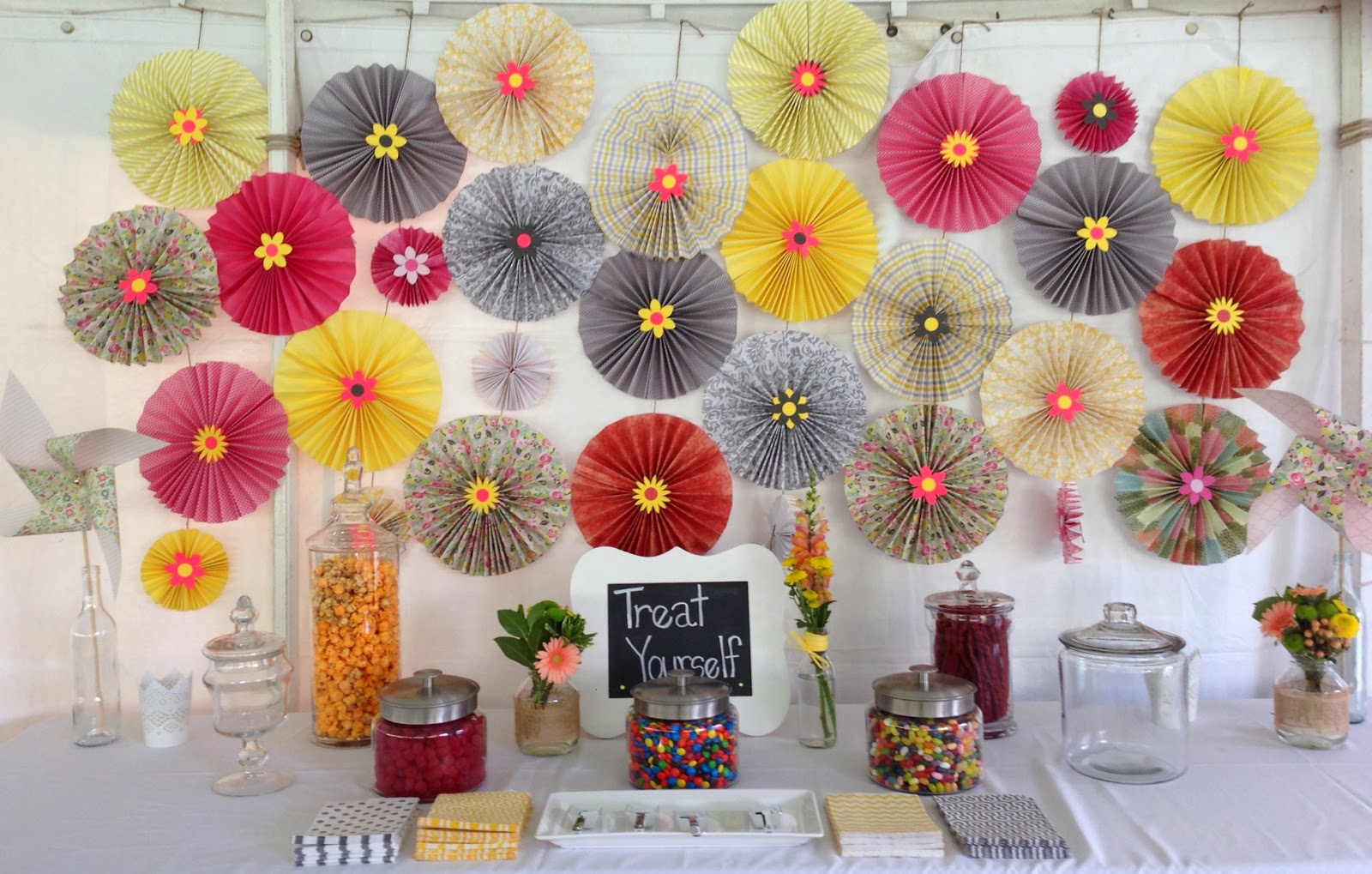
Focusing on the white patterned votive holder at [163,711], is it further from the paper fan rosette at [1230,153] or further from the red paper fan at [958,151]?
the paper fan rosette at [1230,153]

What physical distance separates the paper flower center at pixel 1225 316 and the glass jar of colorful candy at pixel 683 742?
105 centimetres

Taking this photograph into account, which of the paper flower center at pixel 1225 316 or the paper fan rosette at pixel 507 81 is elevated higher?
the paper fan rosette at pixel 507 81

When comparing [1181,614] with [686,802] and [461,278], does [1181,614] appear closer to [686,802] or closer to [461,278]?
[686,802]

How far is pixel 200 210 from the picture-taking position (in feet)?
5.57

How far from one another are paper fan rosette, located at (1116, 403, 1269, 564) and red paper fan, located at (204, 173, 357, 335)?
4.52 ft

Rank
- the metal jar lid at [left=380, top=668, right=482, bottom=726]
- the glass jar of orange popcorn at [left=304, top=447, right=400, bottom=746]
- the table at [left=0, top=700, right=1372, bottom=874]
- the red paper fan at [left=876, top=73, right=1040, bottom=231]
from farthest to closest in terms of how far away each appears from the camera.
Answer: the red paper fan at [left=876, top=73, right=1040, bottom=231] < the glass jar of orange popcorn at [left=304, top=447, right=400, bottom=746] < the metal jar lid at [left=380, top=668, right=482, bottom=726] < the table at [left=0, top=700, right=1372, bottom=874]

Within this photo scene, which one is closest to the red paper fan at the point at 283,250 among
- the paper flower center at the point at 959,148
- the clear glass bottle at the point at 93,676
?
the clear glass bottle at the point at 93,676

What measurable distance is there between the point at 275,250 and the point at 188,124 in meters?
0.27

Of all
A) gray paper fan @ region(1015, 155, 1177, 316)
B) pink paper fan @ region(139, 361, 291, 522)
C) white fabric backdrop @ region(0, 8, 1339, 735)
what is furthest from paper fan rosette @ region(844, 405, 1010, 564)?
pink paper fan @ region(139, 361, 291, 522)

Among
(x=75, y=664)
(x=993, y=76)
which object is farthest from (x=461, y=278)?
(x=993, y=76)

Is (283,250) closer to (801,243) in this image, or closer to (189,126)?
(189,126)

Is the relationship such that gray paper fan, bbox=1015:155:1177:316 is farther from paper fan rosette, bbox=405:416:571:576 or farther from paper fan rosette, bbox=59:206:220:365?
paper fan rosette, bbox=59:206:220:365

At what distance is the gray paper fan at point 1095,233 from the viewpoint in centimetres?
162

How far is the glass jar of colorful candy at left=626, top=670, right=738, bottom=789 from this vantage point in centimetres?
Answer: 125
